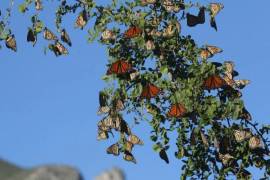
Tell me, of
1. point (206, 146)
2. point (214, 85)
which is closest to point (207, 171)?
point (206, 146)

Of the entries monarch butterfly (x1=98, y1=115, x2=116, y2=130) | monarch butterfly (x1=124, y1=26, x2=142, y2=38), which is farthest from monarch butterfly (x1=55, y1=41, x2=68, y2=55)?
monarch butterfly (x1=98, y1=115, x2=116, y2=130)

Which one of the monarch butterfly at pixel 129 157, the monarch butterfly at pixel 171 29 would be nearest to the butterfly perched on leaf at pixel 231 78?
the monarch butterfly at pixel 171 29

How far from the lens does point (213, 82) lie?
1348 cm

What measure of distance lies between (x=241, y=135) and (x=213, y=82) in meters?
1.17

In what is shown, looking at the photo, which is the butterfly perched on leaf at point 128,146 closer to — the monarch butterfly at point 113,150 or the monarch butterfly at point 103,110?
the monarch butterfly at point 113,150

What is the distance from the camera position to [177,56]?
47.1 ft

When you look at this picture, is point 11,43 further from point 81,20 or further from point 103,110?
point 103,110

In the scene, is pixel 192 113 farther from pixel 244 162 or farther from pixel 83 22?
pixel 83 22

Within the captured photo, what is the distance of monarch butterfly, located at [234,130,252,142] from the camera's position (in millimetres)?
13680

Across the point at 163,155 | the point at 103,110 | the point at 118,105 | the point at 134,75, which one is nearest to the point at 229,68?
the point at 134,75

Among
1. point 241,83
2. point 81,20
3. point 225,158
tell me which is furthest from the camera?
point 81,20

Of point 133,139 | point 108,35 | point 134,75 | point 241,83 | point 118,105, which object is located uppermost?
point 108,35

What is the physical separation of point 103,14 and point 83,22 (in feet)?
1.58

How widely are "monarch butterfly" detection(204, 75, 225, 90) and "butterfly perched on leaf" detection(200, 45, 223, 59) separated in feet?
2.22
